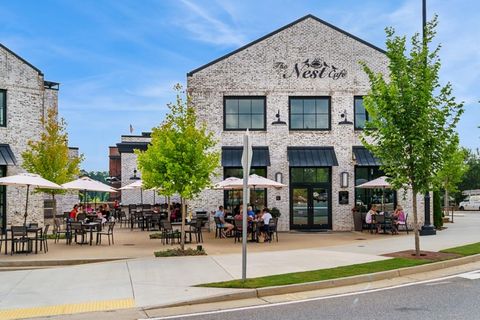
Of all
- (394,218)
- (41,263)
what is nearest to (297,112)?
(394,218)

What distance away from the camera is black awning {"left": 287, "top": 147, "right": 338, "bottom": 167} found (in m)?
25.1

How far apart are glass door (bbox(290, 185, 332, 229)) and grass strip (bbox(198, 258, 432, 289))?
39.1 ft

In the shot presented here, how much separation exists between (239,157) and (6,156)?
1062 centimetres

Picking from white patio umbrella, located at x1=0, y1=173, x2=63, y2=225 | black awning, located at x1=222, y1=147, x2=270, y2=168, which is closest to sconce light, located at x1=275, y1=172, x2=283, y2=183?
black awning, located at x1=222, y1=147, x2=270, y2=168

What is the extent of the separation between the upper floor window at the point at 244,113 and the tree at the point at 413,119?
1129 cm

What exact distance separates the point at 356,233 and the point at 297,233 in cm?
269

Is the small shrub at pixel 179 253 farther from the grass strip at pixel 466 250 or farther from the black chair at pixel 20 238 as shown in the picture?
the grass strip at pixel 466 250

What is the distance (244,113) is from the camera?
85.6 feet

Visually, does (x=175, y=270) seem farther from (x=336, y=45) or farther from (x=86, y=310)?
(x=336, y=45)

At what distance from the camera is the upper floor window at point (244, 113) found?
26.0 meters

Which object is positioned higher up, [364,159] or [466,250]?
[364,159]

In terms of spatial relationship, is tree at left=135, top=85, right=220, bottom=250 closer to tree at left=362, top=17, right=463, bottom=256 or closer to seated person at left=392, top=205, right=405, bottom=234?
tree at left=362, top=17, right=463, bottom=256

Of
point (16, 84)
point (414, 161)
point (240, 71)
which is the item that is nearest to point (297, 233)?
point (240, 71)

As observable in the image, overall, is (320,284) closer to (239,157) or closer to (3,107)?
(239,157)
